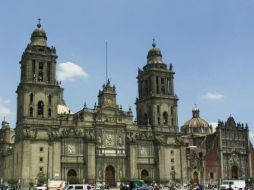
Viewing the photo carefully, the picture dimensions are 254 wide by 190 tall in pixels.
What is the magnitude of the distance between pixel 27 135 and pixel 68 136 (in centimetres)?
685

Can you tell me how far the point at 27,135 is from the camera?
230 ft

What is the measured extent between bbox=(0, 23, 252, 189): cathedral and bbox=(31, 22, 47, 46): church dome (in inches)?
6.6

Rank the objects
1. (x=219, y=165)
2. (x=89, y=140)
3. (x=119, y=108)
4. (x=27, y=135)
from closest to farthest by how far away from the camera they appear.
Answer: (x=27, y=135)
(x=89, y=140)
(x=119, y=108)
(x=219, y=165)

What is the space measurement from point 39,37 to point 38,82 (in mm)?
8255

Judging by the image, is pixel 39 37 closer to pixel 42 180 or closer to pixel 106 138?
pixel 106 138

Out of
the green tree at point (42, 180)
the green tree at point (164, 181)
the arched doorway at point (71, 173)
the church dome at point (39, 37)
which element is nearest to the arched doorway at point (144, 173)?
the green tree at point (164, 181)

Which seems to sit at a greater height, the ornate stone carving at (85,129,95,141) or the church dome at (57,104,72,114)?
the church dome at (57,104,72,114)

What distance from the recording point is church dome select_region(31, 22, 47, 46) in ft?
254

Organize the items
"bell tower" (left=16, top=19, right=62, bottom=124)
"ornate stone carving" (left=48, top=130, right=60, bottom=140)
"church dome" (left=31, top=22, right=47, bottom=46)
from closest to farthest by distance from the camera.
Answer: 1. "ornate stone carving" (left=48, top=130, right=60, bottom=140)
2. "bell tower" (left=16, top=19, right=62, bottom=124)
3. "church dome" (left=31, top=22, right=47, bottom=46)

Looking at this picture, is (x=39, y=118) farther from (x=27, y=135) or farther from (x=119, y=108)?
(x=119, y=108)

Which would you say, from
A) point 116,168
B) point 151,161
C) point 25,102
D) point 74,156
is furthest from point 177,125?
point 25,102

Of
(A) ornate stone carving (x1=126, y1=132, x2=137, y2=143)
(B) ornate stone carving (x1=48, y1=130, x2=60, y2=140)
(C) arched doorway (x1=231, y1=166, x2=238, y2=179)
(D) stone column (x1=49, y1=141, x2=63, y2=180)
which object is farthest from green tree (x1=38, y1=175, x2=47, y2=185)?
(C) arched doorway (x1=231, y1=166, x2=238, y2=179)

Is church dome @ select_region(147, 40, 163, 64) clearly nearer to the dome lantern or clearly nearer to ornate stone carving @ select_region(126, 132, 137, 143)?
ornate stone carving @ select_region(126, 132, 137, 143)

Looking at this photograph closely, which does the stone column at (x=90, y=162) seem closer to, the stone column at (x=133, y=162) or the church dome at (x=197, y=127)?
the stone column at (x=133, y=162)
